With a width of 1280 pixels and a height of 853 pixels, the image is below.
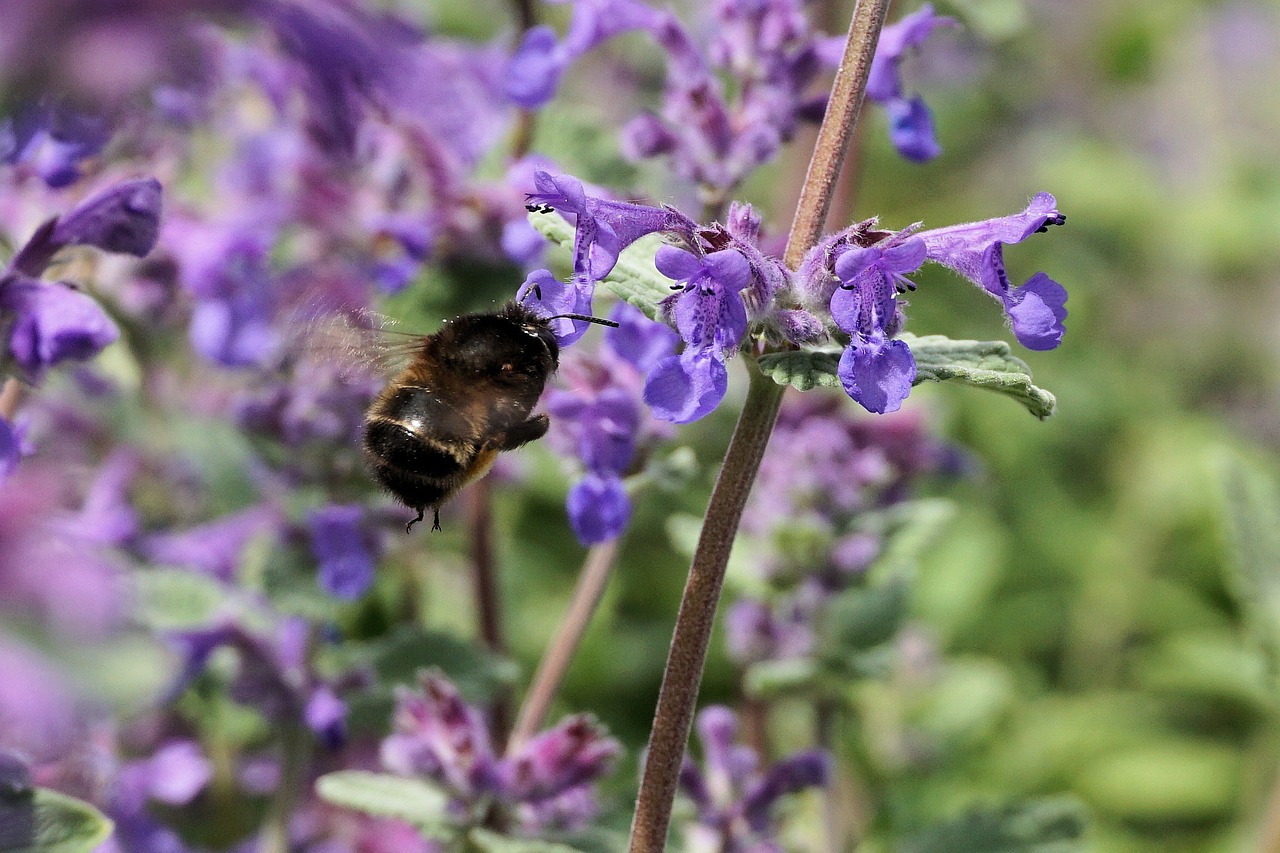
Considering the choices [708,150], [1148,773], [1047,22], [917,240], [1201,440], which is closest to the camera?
[917,240]

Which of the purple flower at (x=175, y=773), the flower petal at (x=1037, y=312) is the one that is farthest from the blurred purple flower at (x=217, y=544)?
the flower petal at (x=1037, y=312)

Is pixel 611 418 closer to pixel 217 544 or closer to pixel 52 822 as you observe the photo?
pixel 52 822

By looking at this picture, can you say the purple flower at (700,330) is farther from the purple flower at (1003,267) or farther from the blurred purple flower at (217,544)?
the blurred purple flower at (217,544)

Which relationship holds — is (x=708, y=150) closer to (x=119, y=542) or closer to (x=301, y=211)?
(x=301, y=211)

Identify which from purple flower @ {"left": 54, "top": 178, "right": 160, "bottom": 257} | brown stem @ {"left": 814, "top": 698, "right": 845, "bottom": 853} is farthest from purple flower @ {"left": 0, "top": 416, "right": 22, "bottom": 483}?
brown stem @ {"left": 814, "top": 698, "right": 845, "bottom": 853}

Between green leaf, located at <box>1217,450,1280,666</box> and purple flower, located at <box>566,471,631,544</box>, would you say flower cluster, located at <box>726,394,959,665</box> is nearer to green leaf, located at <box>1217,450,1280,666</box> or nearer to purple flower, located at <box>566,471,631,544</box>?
green leaf, located at <box>1217,450,1280,666</box>

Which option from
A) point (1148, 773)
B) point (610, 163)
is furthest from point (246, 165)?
point (1148, 773)

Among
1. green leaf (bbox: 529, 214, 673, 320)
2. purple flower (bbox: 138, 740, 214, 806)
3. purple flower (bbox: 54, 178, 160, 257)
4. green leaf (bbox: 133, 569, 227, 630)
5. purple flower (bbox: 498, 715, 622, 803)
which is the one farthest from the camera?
purple flower (bbox: 138, 740, 214, 806)

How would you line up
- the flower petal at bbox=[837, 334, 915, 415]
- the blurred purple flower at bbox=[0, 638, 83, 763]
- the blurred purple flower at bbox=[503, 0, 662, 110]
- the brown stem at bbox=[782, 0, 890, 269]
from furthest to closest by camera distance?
the blurred purple flower at bbox=[503, 0, 662, 110] < the brown stem at bbox=[782, 0, 890, 269] < the flower petal at bbox=[837, 334, 915, 415] < the blurred purple flower at bbox=[0, 638, 83, 763]
